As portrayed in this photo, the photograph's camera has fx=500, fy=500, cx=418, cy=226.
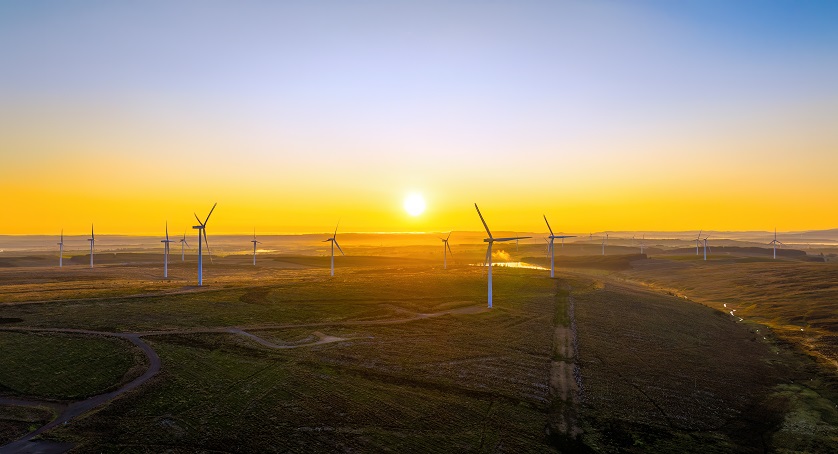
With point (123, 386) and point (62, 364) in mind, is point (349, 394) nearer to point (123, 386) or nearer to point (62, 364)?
point (123, 386)

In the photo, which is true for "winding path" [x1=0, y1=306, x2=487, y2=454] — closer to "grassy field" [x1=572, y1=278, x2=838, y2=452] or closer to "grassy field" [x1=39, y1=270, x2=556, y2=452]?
"grassy field" [x1=39, y1=270, x2=556, y2=452]

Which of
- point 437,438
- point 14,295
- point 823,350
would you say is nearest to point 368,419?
point 437,438

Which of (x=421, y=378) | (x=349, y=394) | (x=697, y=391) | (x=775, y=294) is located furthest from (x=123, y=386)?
(x=775, y=294)

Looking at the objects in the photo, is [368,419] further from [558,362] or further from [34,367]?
[34,367]

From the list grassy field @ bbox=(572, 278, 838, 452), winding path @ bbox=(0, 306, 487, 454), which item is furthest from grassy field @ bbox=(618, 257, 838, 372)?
winding path @ bbox=(0, 306, 487, 454)

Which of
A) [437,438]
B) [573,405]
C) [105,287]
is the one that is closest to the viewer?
[437,438]
